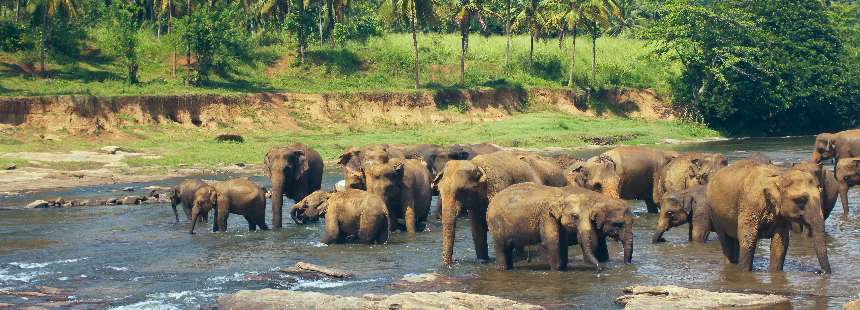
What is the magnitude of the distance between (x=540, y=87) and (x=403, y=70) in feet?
27.1

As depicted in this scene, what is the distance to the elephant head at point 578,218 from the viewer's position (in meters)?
18.5

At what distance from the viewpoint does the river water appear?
18094 millimetres

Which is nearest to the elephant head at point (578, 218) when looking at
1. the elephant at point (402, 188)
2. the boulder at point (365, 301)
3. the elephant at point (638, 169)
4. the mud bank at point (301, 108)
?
the boulder at point (365, 301)

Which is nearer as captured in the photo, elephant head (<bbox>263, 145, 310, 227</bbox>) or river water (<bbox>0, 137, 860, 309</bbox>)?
river water (<bbox>0, 137, 860, 309</bbox>)

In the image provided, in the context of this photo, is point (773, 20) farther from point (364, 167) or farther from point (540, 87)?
point (364, 167)

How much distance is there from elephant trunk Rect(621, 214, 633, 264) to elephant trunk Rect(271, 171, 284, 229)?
1054 cm

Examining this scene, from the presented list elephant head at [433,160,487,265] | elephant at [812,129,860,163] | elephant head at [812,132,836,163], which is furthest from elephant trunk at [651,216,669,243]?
elephant head at [812,132,836,163]

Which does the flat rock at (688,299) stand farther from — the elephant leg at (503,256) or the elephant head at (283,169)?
the elephant head at (283,169)

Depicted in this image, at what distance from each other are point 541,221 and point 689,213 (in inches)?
212

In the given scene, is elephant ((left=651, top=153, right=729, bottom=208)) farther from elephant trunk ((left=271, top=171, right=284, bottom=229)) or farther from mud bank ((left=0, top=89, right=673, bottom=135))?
mud bank ((left=0, top=89, right=673, bottom=135))

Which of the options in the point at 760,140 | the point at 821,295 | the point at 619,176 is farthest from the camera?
the point at 760,140

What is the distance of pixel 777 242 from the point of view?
18578 millimetres

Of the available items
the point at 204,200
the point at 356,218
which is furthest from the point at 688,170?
the point at 204,200

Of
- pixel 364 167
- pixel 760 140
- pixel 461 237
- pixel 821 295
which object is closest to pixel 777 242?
pixel 821 295
